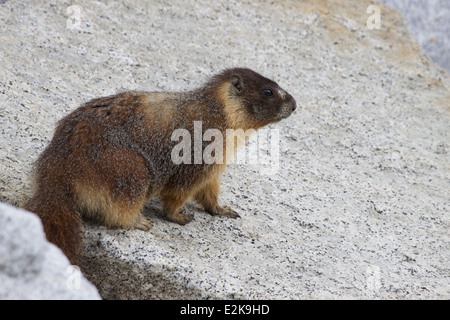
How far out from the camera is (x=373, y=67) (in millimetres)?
10977

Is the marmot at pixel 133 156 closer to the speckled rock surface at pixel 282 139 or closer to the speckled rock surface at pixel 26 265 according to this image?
the speckled rock surface at pixel 282 139

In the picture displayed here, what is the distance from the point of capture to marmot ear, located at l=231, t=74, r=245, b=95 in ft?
21.3

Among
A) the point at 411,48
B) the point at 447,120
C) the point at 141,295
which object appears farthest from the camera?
the point at 411,48

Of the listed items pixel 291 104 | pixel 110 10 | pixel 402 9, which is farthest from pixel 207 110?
pixel 402 9

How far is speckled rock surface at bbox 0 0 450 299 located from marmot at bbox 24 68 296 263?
11.9 inches

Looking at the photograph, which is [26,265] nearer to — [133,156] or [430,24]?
[133,156]

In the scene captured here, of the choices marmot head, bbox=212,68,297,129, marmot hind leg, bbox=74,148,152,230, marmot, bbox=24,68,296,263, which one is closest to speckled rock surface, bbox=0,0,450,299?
marmot hind leg, bbox=74,148,152,230

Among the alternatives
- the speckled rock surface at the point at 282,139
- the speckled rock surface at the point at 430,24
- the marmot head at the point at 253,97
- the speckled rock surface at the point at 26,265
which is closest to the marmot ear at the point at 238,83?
the marmot head at the point at 253,97

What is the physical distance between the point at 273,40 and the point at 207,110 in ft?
16.6

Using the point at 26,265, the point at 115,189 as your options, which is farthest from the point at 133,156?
the point at 26,265

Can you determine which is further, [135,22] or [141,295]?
[135,22]

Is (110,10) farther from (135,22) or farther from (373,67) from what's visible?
(373,67)

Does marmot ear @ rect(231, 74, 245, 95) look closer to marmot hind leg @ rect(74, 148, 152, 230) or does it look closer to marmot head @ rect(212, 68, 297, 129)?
marmot head @ rect(212, 68, 297, 129)

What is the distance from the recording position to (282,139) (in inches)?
346
